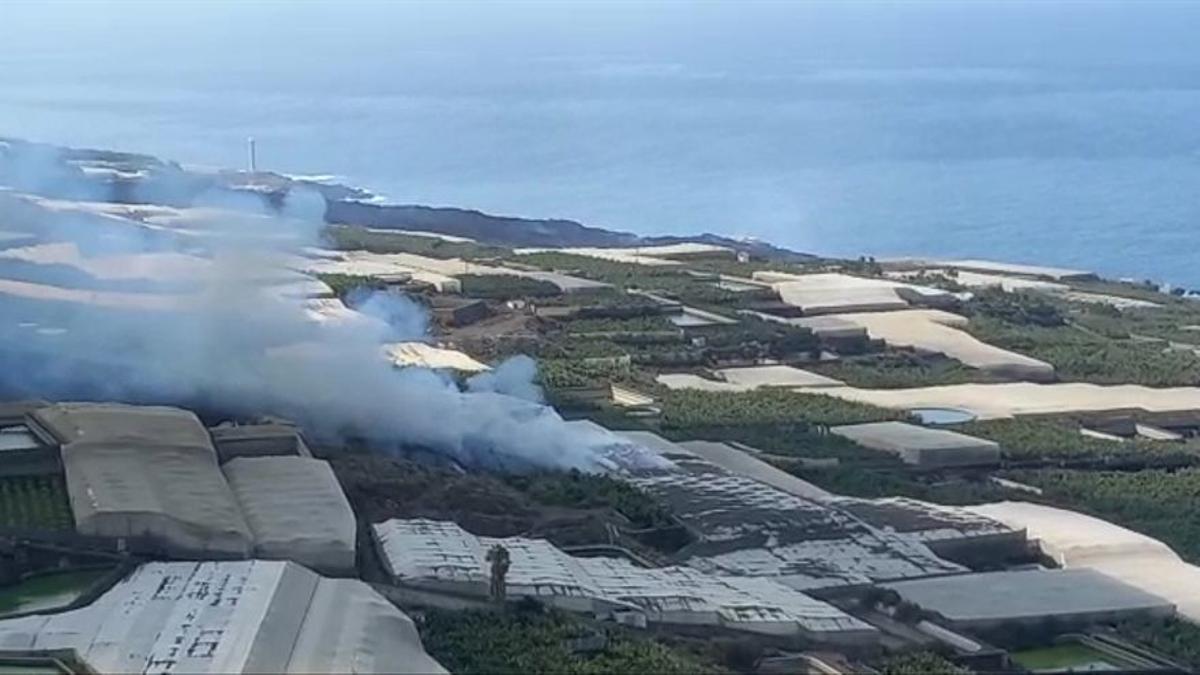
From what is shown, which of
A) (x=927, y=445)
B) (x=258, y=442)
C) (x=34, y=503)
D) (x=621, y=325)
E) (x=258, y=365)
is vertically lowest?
(x=927, y=445)

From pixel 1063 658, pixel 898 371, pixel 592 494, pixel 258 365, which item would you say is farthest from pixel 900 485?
pixel 898 371

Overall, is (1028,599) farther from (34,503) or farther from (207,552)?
(34,503)

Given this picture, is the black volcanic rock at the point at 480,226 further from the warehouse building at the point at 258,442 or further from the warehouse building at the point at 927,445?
the warehouse building at the point at 258,442

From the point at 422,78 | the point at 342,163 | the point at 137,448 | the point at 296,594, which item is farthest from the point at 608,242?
the point at 422,78

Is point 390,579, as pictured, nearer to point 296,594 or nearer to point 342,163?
point 296,594

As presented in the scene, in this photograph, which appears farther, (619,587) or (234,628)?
(619,587)

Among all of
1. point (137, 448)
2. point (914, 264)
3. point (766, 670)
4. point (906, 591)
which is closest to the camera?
point (766, 670)

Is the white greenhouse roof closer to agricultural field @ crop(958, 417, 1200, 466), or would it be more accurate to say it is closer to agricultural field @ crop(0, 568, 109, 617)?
agricultural field @ crop(958, 417, 1200, 466)

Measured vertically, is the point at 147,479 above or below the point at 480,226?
above
